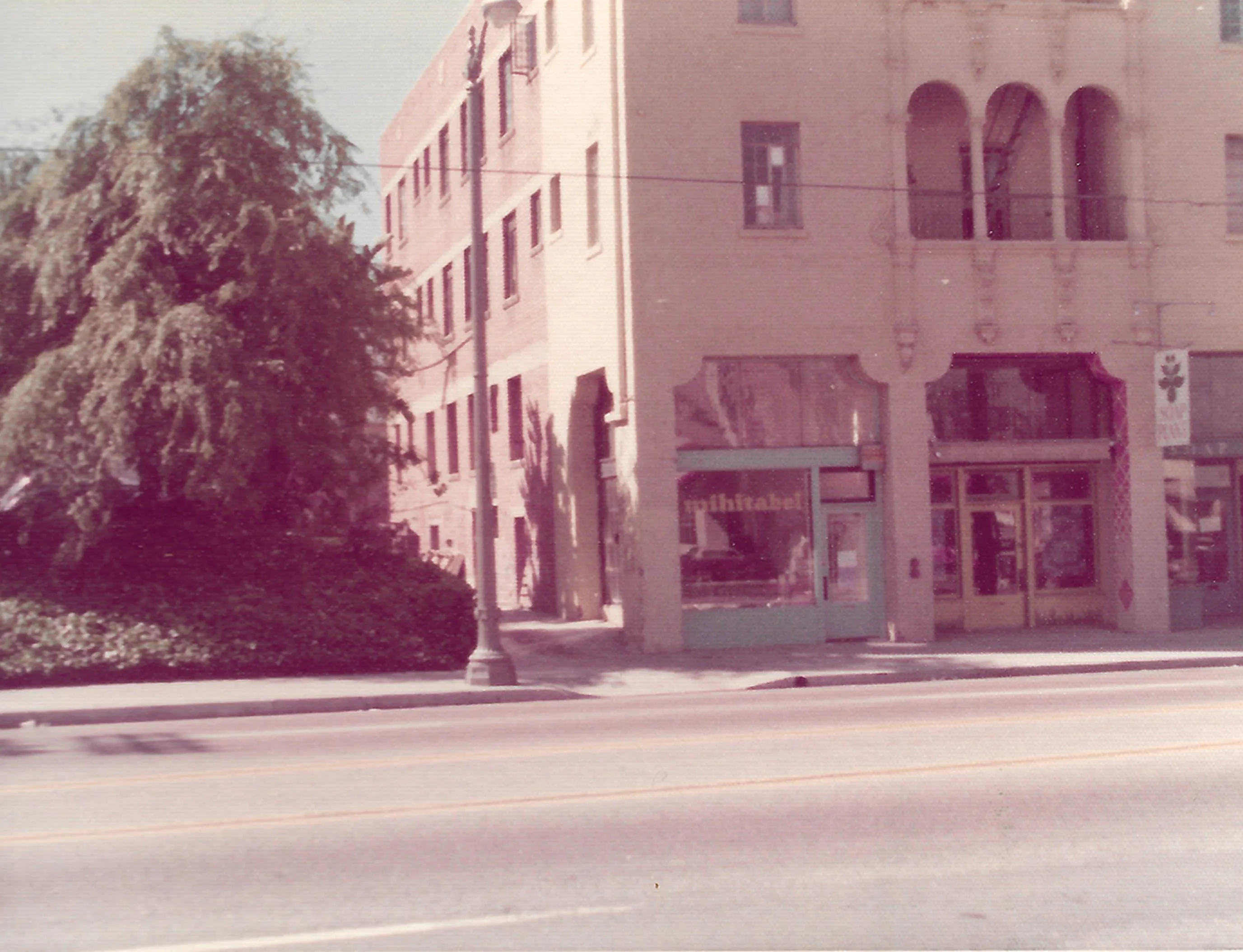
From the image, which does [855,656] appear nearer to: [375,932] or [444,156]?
[375,932]

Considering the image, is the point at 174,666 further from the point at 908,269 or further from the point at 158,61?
the point at 908,269

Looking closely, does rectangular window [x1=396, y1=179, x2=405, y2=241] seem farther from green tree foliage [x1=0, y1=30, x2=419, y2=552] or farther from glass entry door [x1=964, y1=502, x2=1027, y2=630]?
glass entry door [x1=964, y1=502, x2=1027, y2=630]

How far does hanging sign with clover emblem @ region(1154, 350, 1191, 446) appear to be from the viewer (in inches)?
914

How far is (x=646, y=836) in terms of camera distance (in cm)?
834

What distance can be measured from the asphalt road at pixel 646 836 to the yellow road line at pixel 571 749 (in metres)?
0.05

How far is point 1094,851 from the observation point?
7898 mm

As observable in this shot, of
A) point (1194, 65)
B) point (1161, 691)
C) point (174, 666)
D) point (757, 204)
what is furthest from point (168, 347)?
point (1194, 65)

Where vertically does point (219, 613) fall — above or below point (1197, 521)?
below

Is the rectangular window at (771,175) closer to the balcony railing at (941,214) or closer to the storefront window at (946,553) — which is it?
the balcony railing at (941,214)

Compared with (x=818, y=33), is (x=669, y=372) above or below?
below

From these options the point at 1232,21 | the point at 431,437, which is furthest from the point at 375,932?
the point at 431,437

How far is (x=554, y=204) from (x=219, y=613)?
10.7 meters

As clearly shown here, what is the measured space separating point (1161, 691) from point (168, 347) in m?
12.5

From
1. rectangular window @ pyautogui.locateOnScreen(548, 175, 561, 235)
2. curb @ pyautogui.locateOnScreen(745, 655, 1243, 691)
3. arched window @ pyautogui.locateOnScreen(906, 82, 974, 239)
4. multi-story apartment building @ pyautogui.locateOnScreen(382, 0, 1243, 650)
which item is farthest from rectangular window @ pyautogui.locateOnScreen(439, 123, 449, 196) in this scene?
curb @ pyautogui.locateOnScreen(745, 655, 1243, 691)
